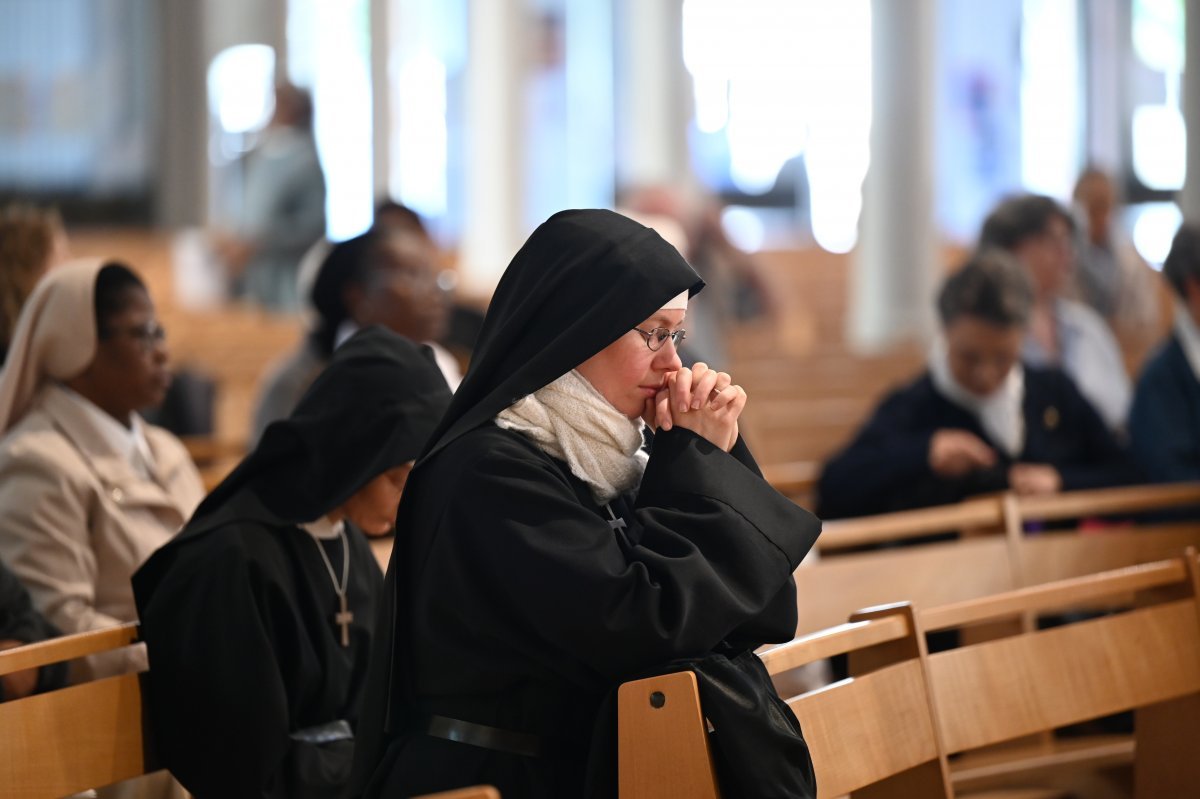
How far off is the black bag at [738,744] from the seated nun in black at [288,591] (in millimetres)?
889

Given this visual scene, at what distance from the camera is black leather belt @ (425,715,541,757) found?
2500 mm

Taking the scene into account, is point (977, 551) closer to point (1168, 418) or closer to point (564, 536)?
point (1168, 418)

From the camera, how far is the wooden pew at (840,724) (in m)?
2.36

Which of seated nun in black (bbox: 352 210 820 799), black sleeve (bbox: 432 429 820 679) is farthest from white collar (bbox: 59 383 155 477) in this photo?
black sleeve (bbox: 432 429 820 679)

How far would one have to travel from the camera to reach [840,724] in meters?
Result: 2.78

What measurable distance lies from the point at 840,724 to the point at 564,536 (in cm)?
67

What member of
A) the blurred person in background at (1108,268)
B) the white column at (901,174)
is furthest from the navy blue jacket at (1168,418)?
the white column at (901,174)

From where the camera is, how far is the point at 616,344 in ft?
8.45

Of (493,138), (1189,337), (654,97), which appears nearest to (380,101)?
(493,138)

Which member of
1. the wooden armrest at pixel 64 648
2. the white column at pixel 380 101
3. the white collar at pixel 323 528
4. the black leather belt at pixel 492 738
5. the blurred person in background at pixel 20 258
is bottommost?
the black leather belt at pixel 492 738

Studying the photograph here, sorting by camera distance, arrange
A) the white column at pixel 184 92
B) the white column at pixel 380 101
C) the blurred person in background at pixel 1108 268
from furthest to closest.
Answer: the white column at pixel 184 92
the white column at pixel 380 101
the blurred person in background at pixel 1108 268

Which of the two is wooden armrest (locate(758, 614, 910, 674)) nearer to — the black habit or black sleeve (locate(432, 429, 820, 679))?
black sleeve (locate(432, 429, 820, 679))

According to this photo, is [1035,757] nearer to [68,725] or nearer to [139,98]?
[68,725]

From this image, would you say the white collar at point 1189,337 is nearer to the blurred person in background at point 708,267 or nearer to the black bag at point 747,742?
the blurred person in background at point 708,267
